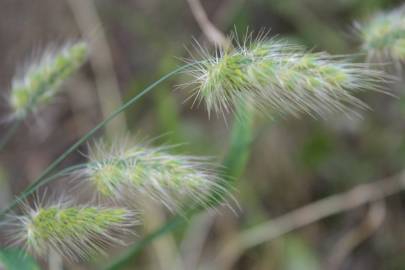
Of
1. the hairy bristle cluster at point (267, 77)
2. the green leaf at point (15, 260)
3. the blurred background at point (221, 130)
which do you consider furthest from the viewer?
the blurred background at point (221, 130)

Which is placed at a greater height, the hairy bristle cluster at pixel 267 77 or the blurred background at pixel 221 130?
the blurred background at pixel 221 130

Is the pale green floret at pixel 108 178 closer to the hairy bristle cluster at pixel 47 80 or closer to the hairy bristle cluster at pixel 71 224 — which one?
the hairy bristle cluster at pixel 71 224

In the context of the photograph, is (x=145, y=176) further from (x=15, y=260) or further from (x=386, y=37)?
(x=386, y=37)

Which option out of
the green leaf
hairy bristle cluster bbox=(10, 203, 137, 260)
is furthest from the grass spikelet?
the green leaf

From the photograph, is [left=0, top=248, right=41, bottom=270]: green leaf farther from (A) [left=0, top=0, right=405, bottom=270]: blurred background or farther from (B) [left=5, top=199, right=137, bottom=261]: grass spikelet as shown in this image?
(A) [left=0, top=0, right=405, bottom=270]: blurred background

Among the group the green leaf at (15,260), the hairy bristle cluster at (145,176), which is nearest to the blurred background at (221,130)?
the green leaf at (15,260)

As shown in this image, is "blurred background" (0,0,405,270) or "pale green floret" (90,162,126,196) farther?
"blurred background" (0,0,405,270)
